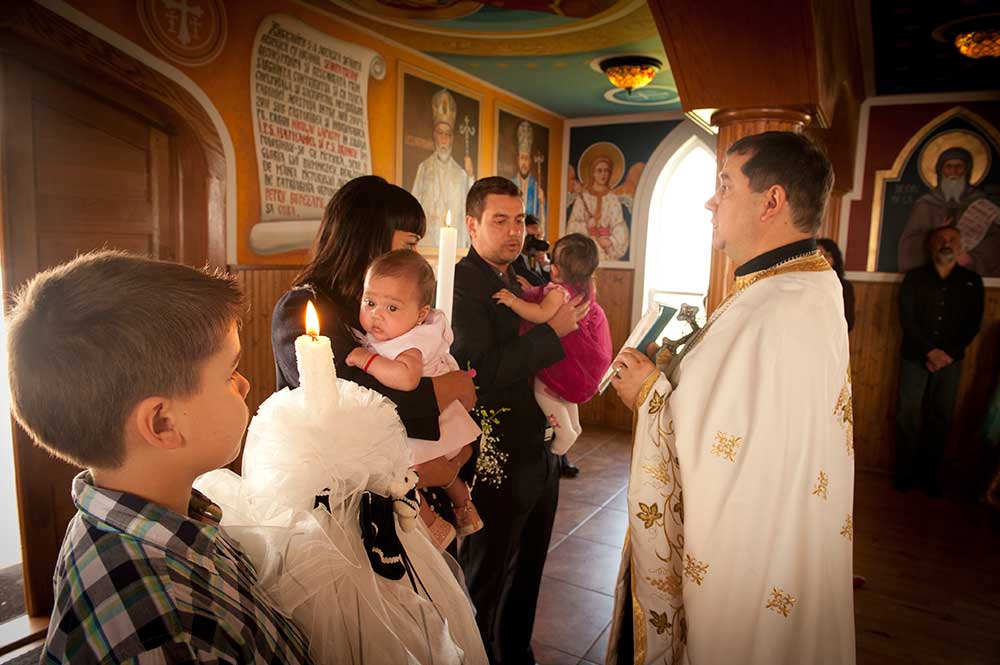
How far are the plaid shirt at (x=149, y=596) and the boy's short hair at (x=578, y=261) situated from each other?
2.19 m

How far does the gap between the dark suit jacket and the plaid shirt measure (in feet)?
4.10

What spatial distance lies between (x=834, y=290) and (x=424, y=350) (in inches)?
41.4

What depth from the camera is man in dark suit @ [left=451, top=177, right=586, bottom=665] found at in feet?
6.45

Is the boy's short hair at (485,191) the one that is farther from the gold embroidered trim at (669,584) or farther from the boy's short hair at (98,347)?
the boy's short hair at (98,347)

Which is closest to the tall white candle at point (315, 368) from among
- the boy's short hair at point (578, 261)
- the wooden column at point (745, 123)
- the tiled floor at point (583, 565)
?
the wooden column at point (745, 123)

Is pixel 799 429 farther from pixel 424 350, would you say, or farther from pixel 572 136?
pixel 572 136

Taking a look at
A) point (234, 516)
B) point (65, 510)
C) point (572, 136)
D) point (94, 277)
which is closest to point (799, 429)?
point (234, 516)

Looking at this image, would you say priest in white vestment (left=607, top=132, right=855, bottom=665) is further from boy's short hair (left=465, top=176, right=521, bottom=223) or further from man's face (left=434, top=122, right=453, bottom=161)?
man's face (left=434, top=122, right=453, bottom=161)

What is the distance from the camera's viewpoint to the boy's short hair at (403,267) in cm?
140

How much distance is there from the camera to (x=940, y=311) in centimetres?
486

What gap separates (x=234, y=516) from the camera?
0.93m

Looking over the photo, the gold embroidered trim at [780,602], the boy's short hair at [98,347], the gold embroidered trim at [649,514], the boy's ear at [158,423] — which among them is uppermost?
the boy's short hair at [98,347]

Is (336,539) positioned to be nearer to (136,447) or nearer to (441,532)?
(136,447)

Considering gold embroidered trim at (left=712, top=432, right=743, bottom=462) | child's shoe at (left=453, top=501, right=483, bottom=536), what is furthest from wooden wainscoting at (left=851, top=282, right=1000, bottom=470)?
child's shoe at (left=453, top=501, right=483, bottom=536)
